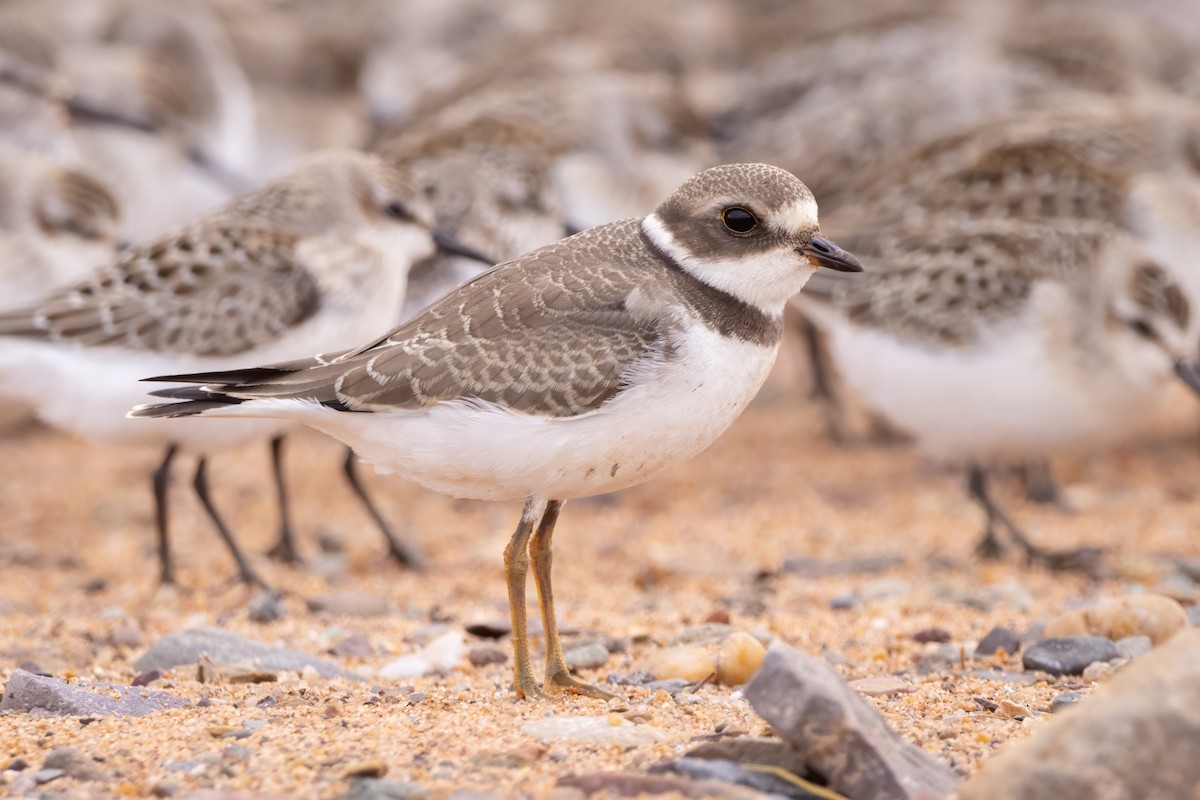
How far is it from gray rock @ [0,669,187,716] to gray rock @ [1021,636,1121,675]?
2.74m

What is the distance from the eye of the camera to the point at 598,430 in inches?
175

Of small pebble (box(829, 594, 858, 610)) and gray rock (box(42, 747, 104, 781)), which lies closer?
gray rock (box(42, 747, 104, 781))

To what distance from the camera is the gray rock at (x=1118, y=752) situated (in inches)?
127

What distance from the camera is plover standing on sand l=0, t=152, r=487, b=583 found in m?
6.77

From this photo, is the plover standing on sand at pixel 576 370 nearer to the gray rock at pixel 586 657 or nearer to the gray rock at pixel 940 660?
the gray rock at pixel 586 657

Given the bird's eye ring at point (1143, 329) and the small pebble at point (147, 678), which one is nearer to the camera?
the small pebble at point (147, 678)

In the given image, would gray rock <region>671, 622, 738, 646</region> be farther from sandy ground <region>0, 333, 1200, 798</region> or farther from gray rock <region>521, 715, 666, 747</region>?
gray rock <region>521, 715, 666, 747</region>

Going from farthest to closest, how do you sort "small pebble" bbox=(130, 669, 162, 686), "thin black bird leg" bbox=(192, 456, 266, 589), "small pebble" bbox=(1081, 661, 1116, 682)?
"thin black bird leg" bbox=(192, 456, 266, 589), "small pebble" bbox=(130, 669, 162, 686), "small pebble" bbox=(1081, 661, 1116, 682)

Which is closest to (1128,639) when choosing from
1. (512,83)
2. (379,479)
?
(379,479)

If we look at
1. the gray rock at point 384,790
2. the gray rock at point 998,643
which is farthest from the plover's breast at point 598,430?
the gray rock at point 998,643

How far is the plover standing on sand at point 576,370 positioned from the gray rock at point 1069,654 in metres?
1.35

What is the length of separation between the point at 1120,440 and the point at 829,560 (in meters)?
1.68

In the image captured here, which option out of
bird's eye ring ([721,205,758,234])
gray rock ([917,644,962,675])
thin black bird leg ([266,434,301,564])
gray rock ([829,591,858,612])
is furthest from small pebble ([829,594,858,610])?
thin black bird leg ([266,434,301,564])

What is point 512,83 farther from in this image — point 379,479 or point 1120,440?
point 1120,440
